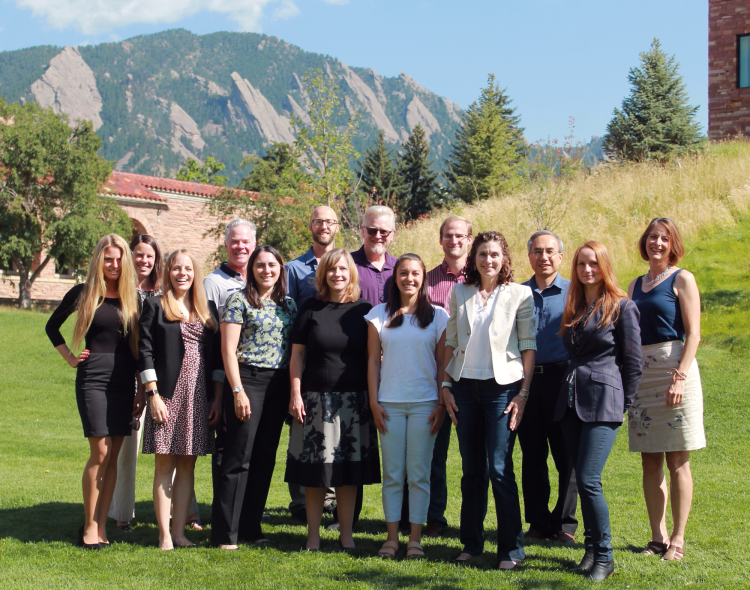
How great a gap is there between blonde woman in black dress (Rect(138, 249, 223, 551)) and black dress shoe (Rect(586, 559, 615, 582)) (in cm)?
263

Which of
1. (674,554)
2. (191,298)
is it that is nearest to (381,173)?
(191,298)

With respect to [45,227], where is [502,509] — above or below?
below

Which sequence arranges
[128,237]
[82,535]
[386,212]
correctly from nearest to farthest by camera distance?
[82,535]
[386,212]
[128,237]

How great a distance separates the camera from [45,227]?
78.1 feet

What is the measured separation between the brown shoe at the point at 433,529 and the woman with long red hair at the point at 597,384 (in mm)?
1222

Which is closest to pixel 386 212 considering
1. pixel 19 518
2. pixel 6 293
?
pixel 19 518

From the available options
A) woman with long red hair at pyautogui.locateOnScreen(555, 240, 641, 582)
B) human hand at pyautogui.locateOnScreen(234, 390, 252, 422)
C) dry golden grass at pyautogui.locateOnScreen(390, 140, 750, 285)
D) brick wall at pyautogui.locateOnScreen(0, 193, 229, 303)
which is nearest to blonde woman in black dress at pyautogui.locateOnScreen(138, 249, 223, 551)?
human hand at pyautogui.locateOnScreen(234, 390, 252, 422)

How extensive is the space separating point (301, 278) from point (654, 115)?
2332 centimetres

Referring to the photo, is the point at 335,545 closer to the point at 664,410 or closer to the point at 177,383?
the point at 177,383

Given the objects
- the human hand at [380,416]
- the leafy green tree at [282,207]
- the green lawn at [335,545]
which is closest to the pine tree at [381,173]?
the leafy green tree at [282,207]

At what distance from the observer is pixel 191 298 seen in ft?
16.0

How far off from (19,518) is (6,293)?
2533 cm

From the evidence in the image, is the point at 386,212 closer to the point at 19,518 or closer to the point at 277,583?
the point at 277,583

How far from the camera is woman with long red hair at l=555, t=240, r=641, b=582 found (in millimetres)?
4055
